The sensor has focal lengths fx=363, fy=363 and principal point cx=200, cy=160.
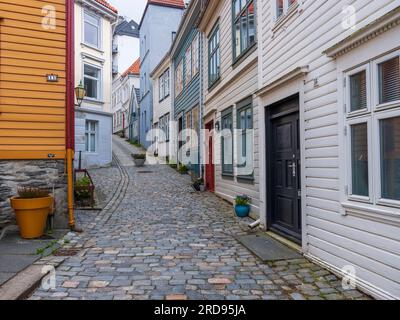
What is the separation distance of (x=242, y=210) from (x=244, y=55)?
11.2ft

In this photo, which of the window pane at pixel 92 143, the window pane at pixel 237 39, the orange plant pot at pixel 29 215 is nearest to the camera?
the orange plant pot at pixel 29 215

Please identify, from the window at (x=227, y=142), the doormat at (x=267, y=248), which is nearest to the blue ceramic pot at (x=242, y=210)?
the doormat at (x=267, y=248)

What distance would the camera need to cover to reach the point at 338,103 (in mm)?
4234

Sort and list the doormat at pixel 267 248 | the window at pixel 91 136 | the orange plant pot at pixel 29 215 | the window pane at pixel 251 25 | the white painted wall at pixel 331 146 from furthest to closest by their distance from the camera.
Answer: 1. the window at pixel 91 136
2. the window pane at pixel 251 25
3. the orange plant pot at pixel 29 215
4. the doormat at pixel 267 248
5. the white painted wall at pixel 331 146

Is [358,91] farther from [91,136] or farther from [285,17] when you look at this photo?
[91,136]

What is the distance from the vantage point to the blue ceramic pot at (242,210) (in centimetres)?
780

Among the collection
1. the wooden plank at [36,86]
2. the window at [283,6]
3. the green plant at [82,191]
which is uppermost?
the window at [283,6]

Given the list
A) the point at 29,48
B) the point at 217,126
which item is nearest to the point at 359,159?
the point at 29,48

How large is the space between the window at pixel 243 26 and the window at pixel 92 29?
1162 cm

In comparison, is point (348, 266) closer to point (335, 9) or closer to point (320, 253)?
point (320, 253)

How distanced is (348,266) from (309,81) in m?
2.45

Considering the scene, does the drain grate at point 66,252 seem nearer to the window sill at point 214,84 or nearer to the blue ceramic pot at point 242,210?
the blue ceramic pot at point 242,210

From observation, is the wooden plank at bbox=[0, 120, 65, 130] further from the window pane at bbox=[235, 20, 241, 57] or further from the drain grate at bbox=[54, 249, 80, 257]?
the window pane at bbox=[235, 20, 241, 57]

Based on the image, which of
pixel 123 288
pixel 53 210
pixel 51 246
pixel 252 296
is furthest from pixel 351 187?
pixel 53 210
